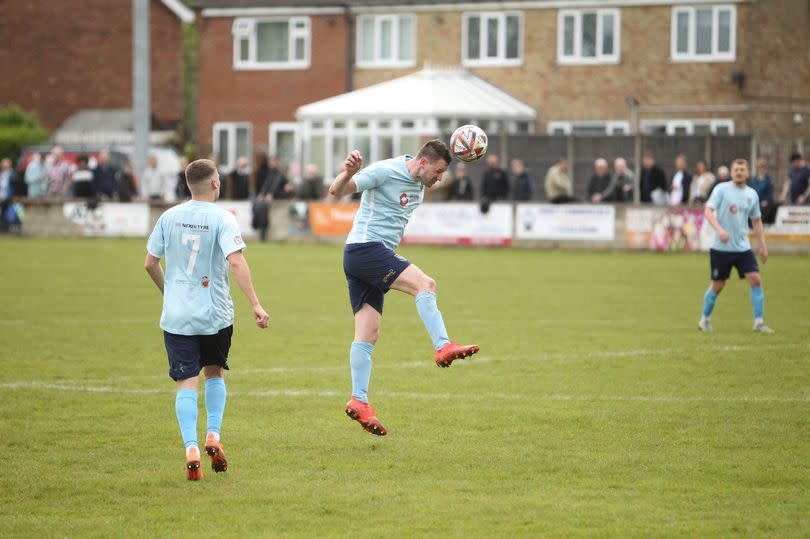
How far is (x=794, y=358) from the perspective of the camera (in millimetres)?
14094

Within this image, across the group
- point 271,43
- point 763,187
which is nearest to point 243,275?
point 763,187

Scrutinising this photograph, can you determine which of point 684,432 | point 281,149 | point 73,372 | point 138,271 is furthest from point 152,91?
point 684,432

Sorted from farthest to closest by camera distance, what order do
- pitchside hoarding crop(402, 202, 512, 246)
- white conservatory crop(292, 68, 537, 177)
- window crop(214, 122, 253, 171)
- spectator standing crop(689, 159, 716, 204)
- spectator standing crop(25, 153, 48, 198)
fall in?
window crop(214, 122, 253, 171)
white conservatory crop(292, 68, 537, 177)
spectator standing crop(25, 153, 48, 198)
pitchside hoarding crop(402, 202, 512, 246)
spectator standing crop(689, 159, 716, 204)

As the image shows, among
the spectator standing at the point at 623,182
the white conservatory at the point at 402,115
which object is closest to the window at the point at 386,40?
the white conservatory at the point at 402,115

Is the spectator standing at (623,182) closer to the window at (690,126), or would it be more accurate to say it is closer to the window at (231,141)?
the window at (690,126)

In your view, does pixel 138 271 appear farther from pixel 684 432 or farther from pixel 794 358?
pixel 684 432

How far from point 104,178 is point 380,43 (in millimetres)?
14092

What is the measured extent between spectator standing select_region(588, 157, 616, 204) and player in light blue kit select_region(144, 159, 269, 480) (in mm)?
25394

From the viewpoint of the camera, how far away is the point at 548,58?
47156 mm

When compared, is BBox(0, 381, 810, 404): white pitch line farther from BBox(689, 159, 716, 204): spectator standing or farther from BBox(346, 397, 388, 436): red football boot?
BBox(689, 159, 716, 204): spectator standing

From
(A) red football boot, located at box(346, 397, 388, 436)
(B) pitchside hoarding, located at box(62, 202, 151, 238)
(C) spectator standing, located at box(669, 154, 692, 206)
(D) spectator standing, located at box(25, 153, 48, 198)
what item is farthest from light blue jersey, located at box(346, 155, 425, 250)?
(D) spectator standing, located at box(25, 153, 48, 198)

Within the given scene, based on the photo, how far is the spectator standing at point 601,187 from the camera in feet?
109

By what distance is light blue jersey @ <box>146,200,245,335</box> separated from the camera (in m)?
8.45

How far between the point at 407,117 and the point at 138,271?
18.1m
